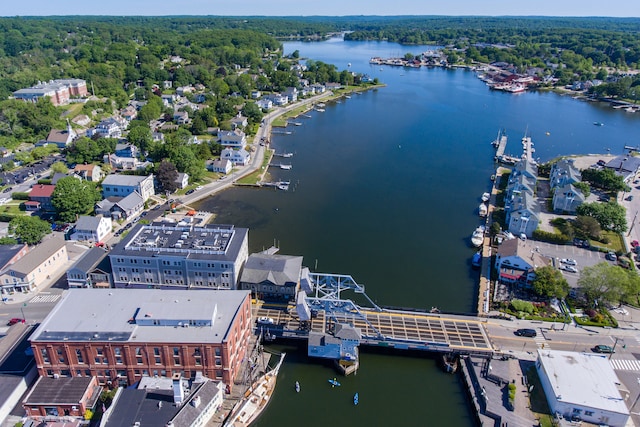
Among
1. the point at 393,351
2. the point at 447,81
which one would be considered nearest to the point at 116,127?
the point at 393,351

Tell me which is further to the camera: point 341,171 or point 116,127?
point 116,127

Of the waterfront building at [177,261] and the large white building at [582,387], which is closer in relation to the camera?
the large white building at [582,387]

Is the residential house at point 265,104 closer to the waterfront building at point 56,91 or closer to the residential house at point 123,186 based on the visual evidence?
the waterfront building at point 56,91

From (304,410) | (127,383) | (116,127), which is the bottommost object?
(304,410)

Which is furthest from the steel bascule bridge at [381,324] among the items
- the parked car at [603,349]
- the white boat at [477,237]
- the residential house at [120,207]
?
the residential house at [120,207]

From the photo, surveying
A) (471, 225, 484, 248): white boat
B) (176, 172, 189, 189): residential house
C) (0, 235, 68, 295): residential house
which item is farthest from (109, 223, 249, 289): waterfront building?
(471, 225, 484, 248): white boat

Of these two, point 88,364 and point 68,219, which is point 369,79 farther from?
point 88,364
